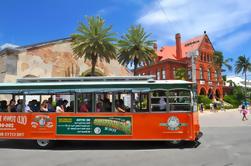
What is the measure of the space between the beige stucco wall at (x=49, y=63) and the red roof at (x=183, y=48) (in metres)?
35.0

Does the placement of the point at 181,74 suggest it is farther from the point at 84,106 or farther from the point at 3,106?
the point at 3,106

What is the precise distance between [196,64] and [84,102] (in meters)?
59.0

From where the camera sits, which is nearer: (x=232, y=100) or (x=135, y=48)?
(x=135, y=48)

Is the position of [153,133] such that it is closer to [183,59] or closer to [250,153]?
[250,153]

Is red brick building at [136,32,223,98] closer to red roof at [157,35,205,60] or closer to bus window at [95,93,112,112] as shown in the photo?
red roof at [157,35,205,60]

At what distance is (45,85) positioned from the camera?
1255cm

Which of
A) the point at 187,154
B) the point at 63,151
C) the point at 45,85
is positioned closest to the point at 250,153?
the point at 187,154

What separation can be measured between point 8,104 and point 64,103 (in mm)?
2524

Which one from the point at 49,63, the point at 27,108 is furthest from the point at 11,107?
the point at 49,63

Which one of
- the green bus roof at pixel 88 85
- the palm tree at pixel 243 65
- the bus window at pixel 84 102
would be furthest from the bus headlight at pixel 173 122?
the palm tree at pixel 243 65

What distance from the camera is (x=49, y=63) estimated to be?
115 feet

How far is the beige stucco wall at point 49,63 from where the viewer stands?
107 feet

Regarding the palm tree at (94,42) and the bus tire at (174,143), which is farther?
the palm tree at (94,42)

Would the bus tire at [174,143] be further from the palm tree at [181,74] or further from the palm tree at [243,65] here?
the palm tree at [243,65]
